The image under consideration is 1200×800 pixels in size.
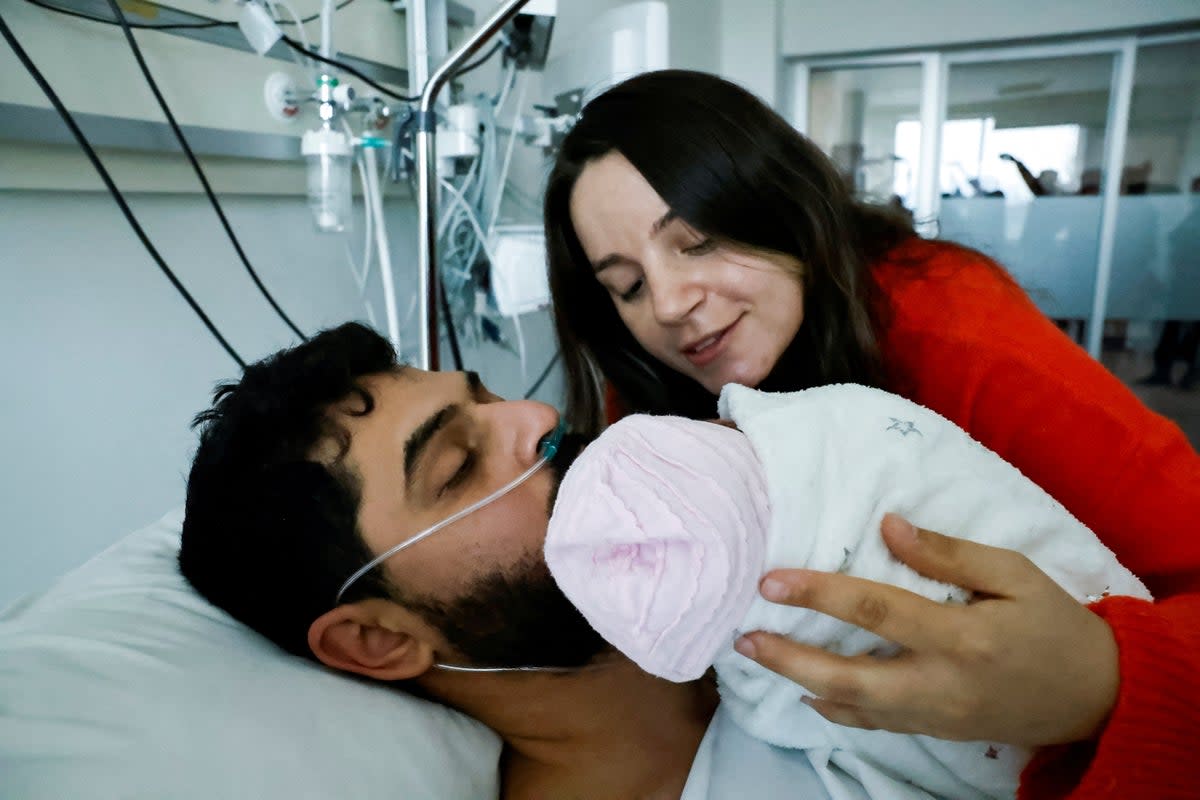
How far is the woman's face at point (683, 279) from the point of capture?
1095mm

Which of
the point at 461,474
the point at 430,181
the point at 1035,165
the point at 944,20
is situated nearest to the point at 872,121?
the point at 944,20

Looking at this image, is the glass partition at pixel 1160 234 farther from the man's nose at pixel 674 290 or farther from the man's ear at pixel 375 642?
the man's ear at pixel 375 642

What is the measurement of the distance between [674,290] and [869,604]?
0.65 m

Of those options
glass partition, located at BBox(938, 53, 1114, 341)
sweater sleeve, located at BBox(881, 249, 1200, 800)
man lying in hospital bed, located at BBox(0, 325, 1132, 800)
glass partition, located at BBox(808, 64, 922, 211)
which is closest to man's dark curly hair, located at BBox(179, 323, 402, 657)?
man lying in hospital bed, located at BBox(0, 325, 1132, 800)

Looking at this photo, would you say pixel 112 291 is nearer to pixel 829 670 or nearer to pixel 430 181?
pixel 430 181

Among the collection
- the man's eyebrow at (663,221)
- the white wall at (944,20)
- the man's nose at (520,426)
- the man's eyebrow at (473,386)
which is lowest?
the man's nose at (520,426)

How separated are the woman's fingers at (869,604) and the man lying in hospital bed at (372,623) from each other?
32 cm

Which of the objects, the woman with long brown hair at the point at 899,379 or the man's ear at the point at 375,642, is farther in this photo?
the man's ear at the point at 375,642

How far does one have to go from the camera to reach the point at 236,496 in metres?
0.78

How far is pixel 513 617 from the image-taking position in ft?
2.59

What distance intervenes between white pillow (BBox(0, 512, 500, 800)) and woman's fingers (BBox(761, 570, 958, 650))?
43cm

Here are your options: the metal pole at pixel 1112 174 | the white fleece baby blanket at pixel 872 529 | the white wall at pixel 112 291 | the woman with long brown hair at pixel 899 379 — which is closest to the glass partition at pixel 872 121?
the metal pole at pixel 1112 174

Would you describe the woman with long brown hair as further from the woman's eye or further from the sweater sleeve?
the woman's eye

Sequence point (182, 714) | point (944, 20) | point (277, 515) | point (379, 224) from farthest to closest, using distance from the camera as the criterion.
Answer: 1. point (944, 20)
2. point (379, 224)
3. point (277, 515)
4. point (182, 714)
